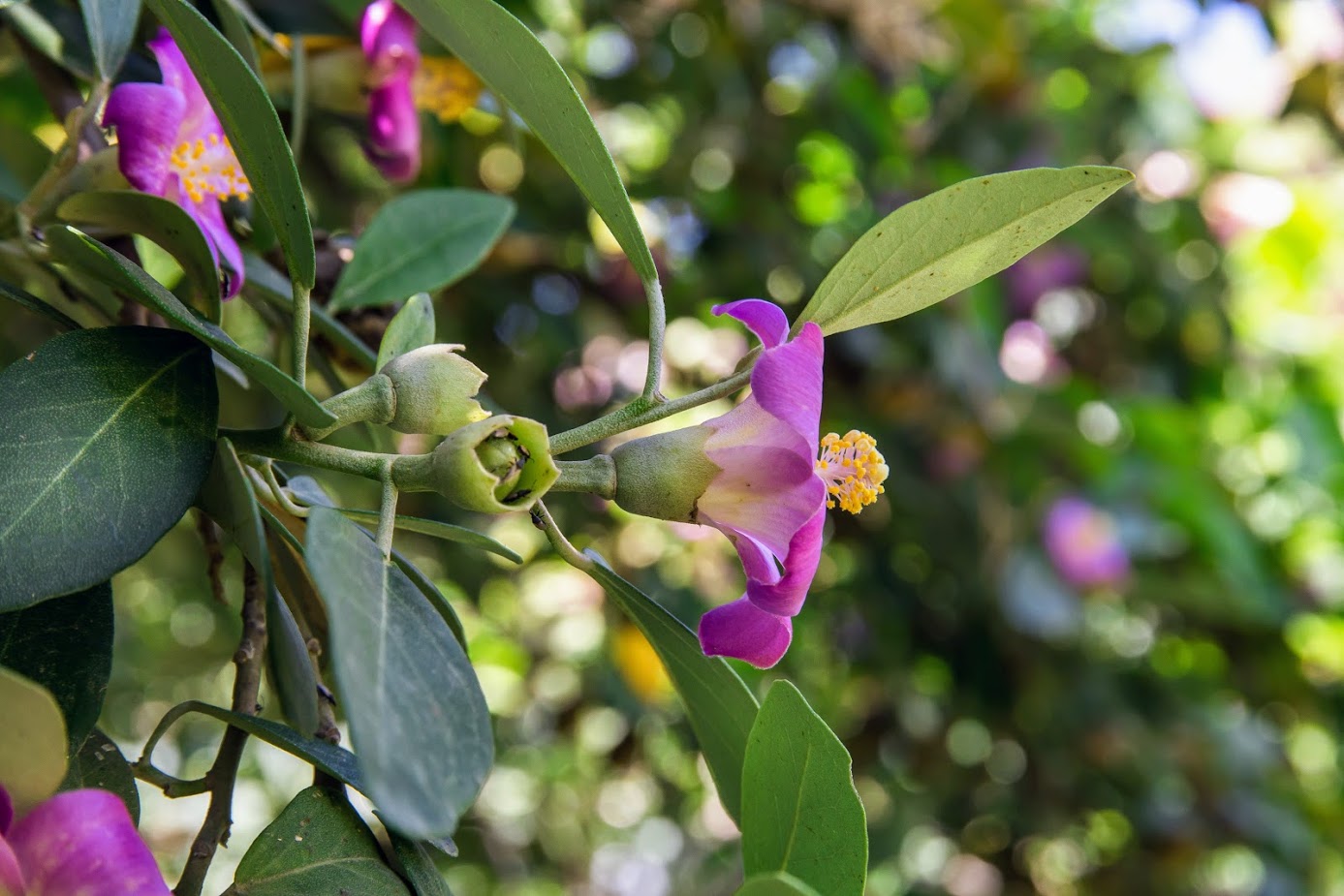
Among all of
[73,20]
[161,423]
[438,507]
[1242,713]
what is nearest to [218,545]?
[161,423]

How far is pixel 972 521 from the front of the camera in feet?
5.19

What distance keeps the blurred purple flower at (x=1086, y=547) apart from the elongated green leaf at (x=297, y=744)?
131 centimetres

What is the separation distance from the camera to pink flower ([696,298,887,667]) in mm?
413

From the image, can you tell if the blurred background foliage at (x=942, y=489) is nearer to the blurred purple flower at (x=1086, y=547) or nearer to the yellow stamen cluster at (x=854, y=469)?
the blurred purple flower at (x=1086, y=547)

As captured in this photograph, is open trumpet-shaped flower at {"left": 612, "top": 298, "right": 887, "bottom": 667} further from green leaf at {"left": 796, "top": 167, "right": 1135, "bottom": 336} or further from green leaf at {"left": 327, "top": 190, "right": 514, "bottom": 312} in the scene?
green leaf at {"left": 327, "top": 190, "right": 514, "bottom": 312}

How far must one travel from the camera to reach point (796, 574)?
0.43 meters

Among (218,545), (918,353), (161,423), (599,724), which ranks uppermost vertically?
(161,423)

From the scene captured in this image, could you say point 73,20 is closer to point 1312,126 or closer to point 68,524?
point 68,524

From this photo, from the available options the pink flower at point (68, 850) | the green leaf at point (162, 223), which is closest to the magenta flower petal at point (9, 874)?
the pink flower at point (68, 850)

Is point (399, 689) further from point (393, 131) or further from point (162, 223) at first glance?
point (393, 131)

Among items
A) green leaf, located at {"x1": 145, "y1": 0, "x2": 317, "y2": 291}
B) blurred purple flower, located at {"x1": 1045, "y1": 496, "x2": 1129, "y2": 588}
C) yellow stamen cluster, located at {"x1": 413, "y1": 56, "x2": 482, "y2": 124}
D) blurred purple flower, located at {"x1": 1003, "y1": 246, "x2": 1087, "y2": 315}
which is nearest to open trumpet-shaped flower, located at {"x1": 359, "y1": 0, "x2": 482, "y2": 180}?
yellow stamen cluster, located at {"x1": 413, "y1": 56, "x2": 482, "y2": 124}

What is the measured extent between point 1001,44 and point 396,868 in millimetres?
1506

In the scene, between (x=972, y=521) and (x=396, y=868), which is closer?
(x=396, y=868)

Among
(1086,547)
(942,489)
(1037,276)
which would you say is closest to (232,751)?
(942,489)
